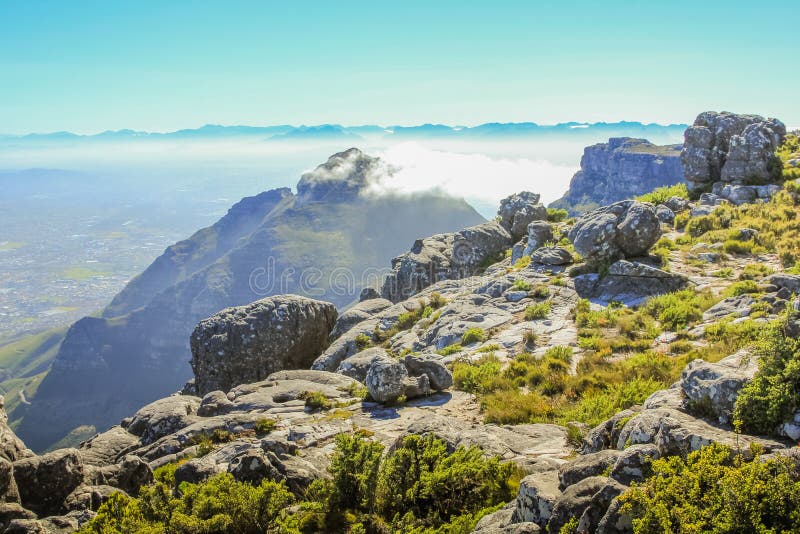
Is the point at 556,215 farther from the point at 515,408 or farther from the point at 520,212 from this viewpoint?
the point at 515,408

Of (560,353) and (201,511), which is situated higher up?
(201,511)

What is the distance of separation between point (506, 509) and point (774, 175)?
44.9 metres

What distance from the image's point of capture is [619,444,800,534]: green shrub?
5.64 metres

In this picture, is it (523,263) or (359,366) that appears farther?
(523,263)


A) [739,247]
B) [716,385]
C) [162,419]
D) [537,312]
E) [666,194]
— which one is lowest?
[162,419]

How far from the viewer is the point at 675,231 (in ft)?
113

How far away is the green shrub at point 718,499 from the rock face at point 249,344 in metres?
27.1

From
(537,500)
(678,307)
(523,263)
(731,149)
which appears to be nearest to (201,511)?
(537,500)

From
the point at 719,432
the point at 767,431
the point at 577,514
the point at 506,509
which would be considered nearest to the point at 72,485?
the point at 506,509

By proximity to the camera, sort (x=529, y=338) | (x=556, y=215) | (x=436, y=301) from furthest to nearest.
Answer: (x=556, y=215)
(x=436, y=301)
(x=529, y=338)

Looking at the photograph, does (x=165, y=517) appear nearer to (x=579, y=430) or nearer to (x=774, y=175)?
(x=579, y=430)

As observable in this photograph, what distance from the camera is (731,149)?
1644 inches

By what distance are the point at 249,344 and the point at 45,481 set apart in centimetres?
1978

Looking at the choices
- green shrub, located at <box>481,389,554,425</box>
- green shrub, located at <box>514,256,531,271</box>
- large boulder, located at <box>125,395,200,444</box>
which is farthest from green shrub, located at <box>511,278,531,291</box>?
large boulder, located at <box>125,395,200,444</box>
